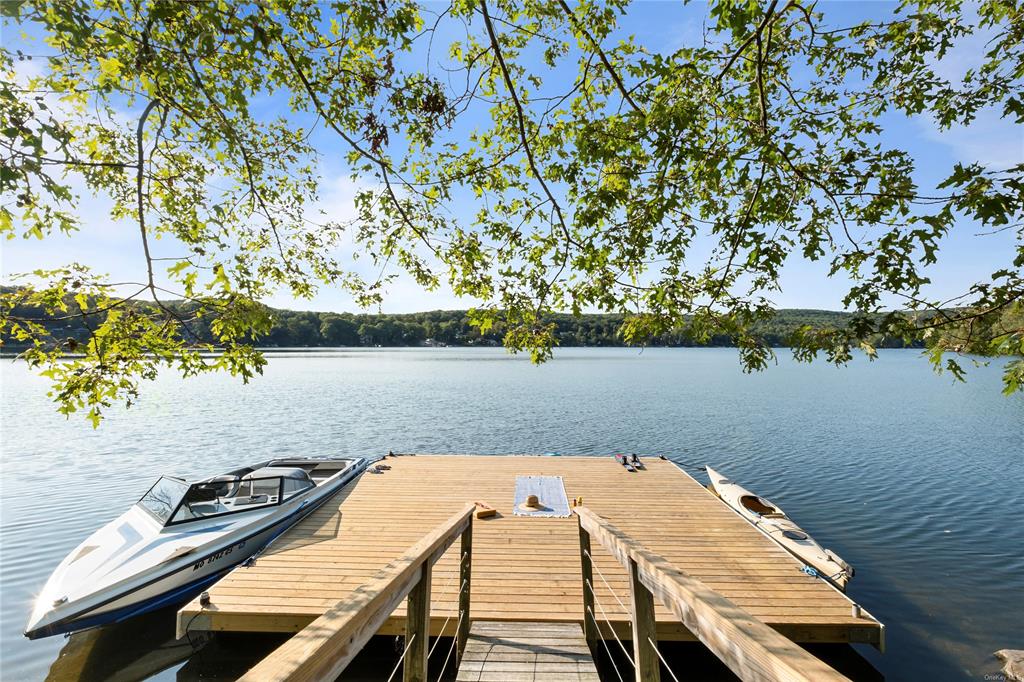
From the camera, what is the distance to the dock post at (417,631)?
2.90 meters

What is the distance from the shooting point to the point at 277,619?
6.21 metres

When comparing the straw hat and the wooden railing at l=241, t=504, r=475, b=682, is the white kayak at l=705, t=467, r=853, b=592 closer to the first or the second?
the straw hat

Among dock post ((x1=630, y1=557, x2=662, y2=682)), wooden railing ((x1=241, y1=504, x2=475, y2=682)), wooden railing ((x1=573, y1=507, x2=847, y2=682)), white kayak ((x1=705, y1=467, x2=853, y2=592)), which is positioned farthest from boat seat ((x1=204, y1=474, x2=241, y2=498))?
white kayak ((x1=705, y1=467, x2=853, y2=592))

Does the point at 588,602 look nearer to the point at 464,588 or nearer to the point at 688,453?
the point at 464,588

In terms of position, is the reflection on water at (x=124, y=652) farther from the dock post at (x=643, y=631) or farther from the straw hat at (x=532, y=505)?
the dock post at (x=643, y=631)

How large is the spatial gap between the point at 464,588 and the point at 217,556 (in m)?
5.37

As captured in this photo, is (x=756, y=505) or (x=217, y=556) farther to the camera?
(x=756, y=505)

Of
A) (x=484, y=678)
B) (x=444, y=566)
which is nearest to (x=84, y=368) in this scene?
(x=484, y=678)

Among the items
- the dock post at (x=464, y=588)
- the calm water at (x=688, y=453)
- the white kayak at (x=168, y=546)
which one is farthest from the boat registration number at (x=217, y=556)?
the dock post at (x=464, y=588)

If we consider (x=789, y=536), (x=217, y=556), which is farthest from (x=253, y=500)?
(x=789, y=536)

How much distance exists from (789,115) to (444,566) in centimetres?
788

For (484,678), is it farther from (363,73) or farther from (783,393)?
(783,393)

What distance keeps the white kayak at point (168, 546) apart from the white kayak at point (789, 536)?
30.5ft

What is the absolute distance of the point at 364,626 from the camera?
74.1 inches
